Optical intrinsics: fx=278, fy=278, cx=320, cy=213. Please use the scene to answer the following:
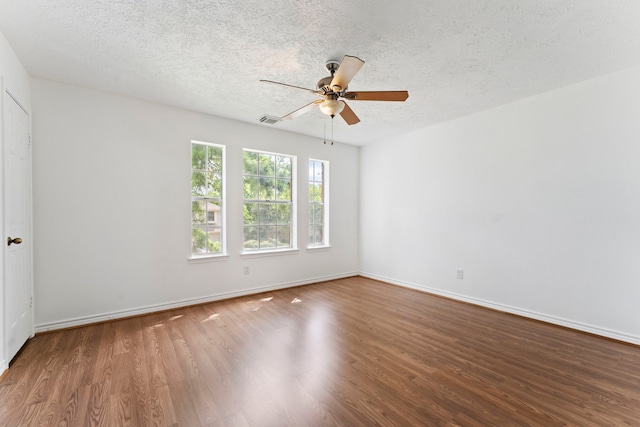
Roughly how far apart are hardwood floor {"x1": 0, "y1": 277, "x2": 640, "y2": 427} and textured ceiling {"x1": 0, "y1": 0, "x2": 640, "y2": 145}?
2.71m

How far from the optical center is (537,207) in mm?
3404

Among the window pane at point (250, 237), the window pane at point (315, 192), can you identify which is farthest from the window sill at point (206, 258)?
the window pane at point (315, 192)

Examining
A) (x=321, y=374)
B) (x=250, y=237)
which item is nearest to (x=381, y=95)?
(x=321, y=374)

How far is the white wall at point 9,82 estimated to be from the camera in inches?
85.6

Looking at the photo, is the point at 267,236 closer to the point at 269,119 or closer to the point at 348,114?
the point at 269,119

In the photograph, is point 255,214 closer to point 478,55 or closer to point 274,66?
point 274,66

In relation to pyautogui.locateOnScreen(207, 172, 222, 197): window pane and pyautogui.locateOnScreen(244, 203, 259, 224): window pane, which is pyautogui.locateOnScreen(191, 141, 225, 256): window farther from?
pyautogui.locateOnScreen(244, 203, 259, 224): window pane

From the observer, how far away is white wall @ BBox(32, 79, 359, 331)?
3.02m

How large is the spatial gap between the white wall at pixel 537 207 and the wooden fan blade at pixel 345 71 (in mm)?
2641

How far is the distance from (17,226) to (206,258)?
1.91 meters

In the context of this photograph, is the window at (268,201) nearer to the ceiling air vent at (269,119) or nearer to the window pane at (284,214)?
the window pane at (284,214)

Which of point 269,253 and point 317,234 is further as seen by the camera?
point 317,234

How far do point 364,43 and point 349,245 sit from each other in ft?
13.2

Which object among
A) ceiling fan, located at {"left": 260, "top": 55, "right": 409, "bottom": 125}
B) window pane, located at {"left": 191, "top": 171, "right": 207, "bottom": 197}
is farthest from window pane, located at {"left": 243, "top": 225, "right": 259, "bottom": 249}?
ceiling fan, located at {"left": 260, "top": 55, "right": 409, "bottom": 125}
